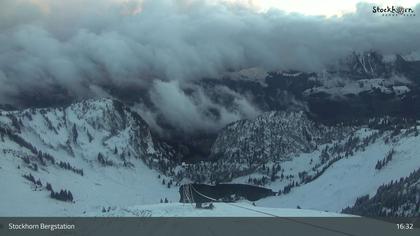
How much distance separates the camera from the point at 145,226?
61.1 m

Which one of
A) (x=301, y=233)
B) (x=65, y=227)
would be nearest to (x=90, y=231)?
(x=65, y=227)

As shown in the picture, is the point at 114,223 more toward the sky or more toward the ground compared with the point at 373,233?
more toward the sky

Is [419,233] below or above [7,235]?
below

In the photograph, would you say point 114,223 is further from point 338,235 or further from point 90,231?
point 338,235

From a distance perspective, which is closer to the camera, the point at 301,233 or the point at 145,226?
the point at 301,233

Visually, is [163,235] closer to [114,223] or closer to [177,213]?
[114,223]

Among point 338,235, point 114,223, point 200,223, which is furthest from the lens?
point 114,223

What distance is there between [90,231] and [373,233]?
24.7 meters

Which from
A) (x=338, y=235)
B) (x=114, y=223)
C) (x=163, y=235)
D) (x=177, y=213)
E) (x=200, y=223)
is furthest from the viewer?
(x=177, y=213)

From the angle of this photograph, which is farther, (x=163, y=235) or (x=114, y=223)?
(x=114, y=223)

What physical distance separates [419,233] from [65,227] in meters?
28.3

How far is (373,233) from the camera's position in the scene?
4891 centimetres

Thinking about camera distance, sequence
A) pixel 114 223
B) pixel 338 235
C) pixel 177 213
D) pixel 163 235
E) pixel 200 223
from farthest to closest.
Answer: pixel 177 213
pixel 114 223
pixel 200 223
pixel 163 235
pixel 338 235

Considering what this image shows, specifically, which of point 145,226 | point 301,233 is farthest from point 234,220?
point 301,233
